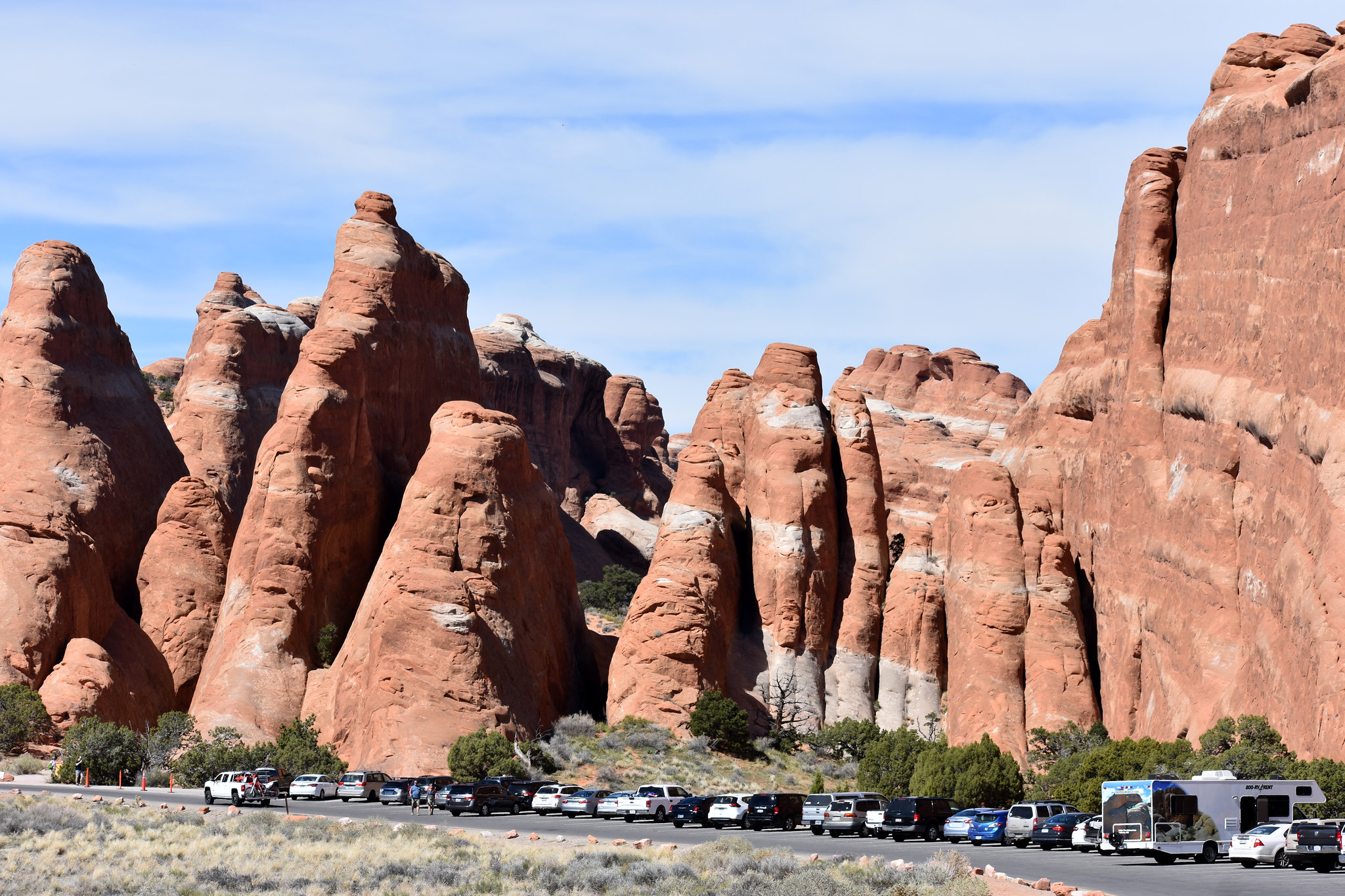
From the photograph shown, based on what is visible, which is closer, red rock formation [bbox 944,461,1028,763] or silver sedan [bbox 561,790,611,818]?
silver sedan [bbox 561,790,611,818]

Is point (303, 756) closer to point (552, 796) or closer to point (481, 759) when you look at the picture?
point (481, 759)

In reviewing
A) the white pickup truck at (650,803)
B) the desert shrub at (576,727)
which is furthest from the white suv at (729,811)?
the desert shrub at (576,727)

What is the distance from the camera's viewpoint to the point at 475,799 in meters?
53.1

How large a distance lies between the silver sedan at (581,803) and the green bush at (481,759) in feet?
26.1

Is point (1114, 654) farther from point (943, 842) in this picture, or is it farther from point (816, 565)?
point (943, 842)

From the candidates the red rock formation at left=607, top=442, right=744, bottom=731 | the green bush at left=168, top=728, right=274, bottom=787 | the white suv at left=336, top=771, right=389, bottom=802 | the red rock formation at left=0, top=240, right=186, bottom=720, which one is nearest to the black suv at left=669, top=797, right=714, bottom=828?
the white suv at left=336, top=771, right=389, bottom=802

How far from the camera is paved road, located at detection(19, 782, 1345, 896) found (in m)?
32.2

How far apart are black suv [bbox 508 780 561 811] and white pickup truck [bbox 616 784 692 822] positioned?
3.43 m

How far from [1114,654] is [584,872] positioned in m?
44.5

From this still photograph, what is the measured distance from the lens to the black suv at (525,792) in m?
55.5

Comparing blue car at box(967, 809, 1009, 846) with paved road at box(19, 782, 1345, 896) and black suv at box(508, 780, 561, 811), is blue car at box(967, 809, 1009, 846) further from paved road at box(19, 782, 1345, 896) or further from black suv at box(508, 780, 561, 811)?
black suv at box(508, 780, 561, 811)

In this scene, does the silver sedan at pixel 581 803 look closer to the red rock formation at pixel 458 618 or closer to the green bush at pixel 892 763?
the red rock formation at pixel 458 618

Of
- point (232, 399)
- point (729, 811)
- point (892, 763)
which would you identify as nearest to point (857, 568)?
point (892, 763)

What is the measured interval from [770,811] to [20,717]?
37.5 metres
